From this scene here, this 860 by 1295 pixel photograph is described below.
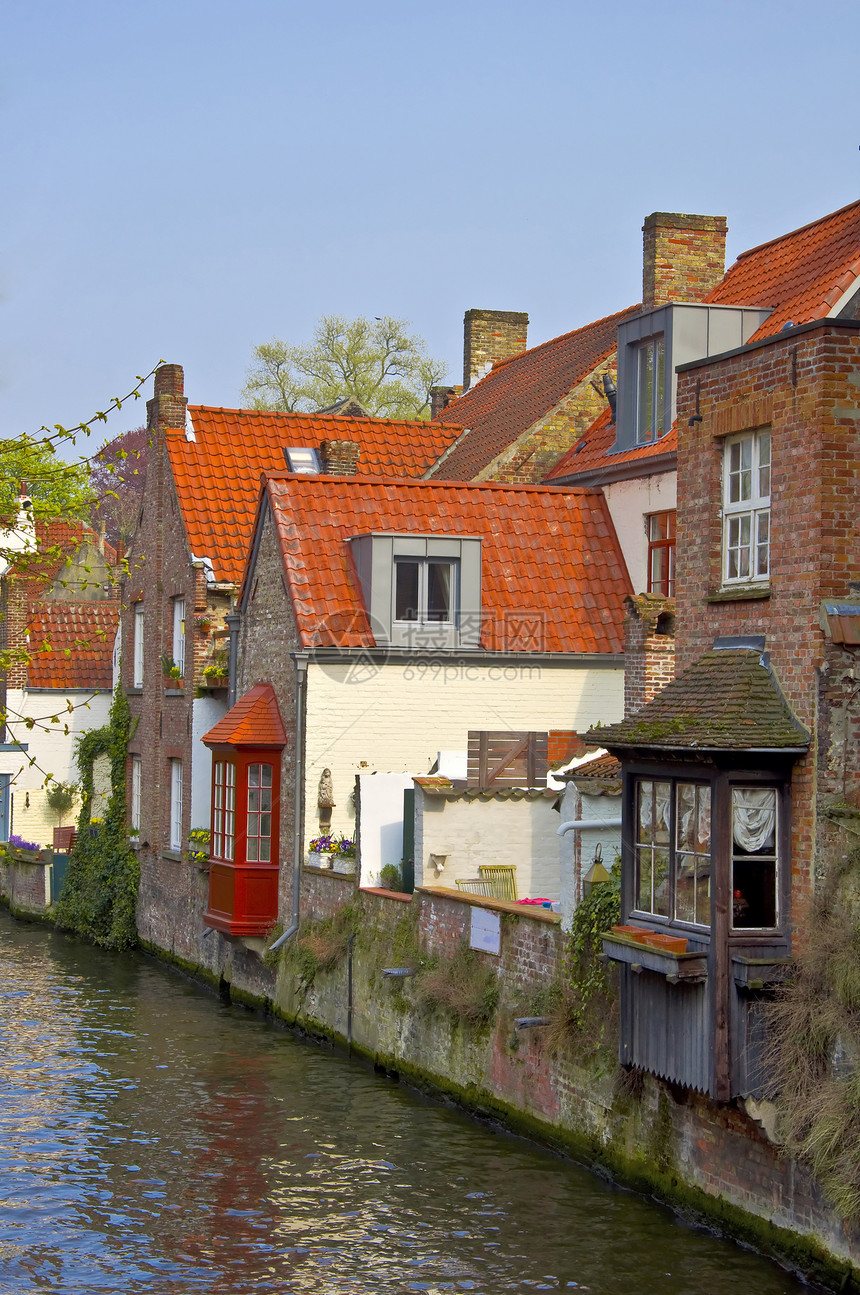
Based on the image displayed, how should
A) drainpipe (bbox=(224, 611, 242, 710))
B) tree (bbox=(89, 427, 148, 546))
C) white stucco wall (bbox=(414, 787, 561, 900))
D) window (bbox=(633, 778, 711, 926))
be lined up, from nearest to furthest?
window (bbox=(633, 778, 711, 926))
white stucco wall (bbox=(414, 787, 561, 900))
drainpipe (bbox=(224, 611, 242, 710))
tree (bbox=(89, 427, 148, 546))

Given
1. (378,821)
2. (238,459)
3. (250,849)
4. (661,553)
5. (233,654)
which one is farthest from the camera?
(238,459)

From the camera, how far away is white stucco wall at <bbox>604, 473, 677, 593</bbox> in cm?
2372

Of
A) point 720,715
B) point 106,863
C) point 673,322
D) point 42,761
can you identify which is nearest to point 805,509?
point 720,715

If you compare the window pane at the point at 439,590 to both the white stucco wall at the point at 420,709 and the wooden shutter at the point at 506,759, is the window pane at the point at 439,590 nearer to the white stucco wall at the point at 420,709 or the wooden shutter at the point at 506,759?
the white stucco wall at the point at 420,709

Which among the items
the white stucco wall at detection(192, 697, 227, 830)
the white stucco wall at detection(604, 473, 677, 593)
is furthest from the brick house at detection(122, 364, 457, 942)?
the white stucco wall at detection(604, 473, 677, 593)

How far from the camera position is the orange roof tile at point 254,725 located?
917 inches

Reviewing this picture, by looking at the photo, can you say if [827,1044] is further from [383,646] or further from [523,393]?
[523,393]

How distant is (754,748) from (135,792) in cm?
2130

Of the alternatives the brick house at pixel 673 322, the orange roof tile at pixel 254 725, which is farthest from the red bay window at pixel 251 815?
the brick house at pixel 673 322

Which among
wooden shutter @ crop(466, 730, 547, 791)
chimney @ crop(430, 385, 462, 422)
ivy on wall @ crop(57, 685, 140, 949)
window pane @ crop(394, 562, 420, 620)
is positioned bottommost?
ivy on wall @ crop(57, 685, 140, 949)

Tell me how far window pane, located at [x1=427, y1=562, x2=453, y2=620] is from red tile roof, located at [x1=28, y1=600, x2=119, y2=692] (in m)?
15.8

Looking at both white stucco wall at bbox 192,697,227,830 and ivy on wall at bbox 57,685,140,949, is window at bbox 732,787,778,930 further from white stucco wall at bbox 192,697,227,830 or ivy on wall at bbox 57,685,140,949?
ivy on wall at bbox 57,685,140,949

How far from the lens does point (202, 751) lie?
27484 millimetres

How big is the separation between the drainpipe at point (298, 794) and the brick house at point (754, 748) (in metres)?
9.24
